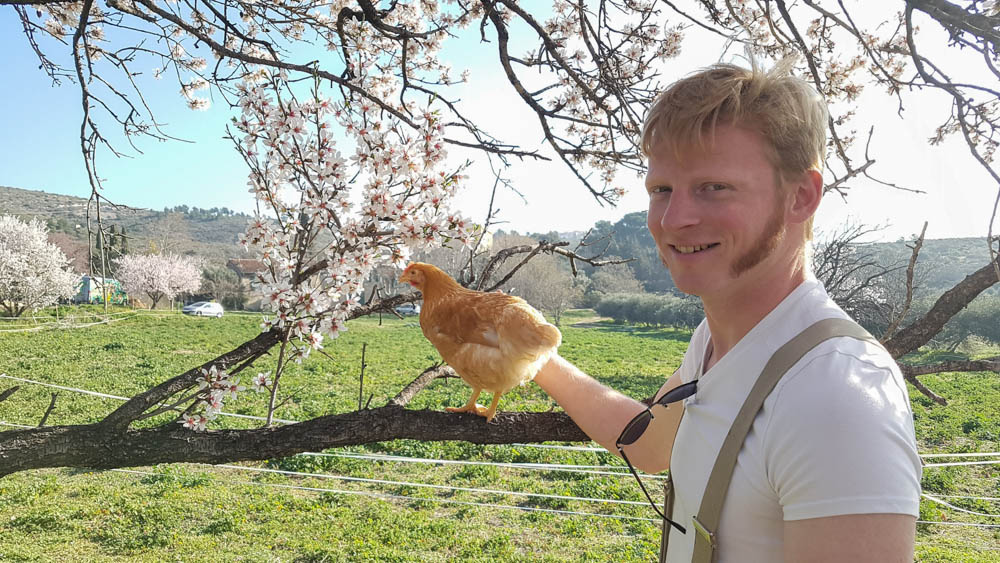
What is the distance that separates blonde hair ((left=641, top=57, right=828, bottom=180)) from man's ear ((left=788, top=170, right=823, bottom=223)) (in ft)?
0.06

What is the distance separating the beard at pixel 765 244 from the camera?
111 centimetres

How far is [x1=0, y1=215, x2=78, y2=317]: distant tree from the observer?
24953 mm

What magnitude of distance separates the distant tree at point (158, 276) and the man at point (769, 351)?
155ft

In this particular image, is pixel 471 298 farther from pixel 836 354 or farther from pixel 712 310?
pixel 836 354

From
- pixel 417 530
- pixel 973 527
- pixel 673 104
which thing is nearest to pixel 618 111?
pixel 673 104

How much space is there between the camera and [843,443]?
32.5 inches

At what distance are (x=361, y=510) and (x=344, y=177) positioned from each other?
5.68m

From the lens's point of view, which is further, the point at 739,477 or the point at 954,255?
the point at 954,255

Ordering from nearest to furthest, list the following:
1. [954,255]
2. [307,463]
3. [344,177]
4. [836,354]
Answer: [836,354] → [344,177] → [307,463] → [954,255]

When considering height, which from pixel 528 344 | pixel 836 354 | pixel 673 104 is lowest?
pixel 528 344

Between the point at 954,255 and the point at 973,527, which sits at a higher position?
the point at 954,255

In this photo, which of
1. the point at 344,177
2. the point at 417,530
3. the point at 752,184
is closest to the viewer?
the point at 752,184

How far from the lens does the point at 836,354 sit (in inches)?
36.3

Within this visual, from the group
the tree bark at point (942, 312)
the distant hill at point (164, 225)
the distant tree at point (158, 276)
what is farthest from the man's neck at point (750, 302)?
the distant hill at point (164, 225)
